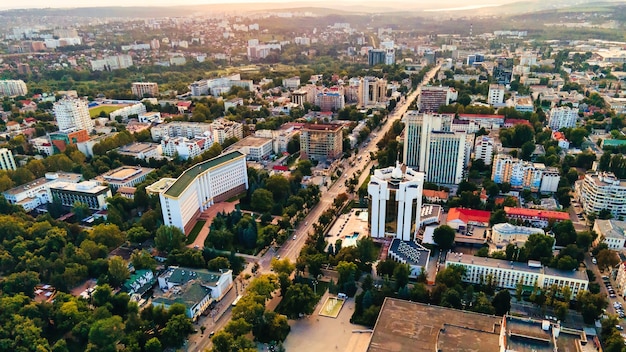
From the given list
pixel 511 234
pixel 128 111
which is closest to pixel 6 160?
pixel 128 111

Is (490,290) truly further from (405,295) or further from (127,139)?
(127,139)

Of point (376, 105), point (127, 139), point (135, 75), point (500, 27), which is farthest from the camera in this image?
point (500, 27)

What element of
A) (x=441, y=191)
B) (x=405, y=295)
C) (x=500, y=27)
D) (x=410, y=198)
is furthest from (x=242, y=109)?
(x=500, y=27)

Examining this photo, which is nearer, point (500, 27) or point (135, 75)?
point (135, 75)

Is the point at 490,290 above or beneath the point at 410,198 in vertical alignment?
beneath

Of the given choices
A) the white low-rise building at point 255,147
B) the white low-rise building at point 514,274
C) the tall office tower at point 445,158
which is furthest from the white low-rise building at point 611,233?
the white low-rise building at point 255,147
